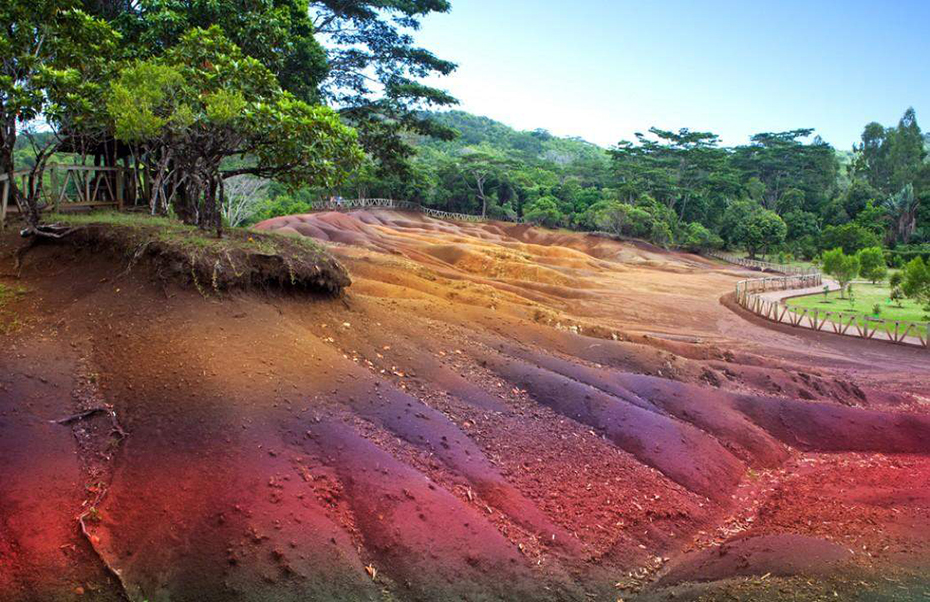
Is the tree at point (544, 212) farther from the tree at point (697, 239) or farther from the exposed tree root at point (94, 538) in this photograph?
the exposed tree root at point (94, 538)

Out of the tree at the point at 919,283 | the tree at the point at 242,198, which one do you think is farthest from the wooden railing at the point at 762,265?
the tree at the point at 242,198

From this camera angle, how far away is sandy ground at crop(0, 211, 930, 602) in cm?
758

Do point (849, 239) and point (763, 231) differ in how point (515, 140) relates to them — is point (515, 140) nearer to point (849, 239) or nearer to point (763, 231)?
point (763, 231)

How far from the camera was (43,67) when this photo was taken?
1200 cm

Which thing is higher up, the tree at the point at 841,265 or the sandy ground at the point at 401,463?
the tree at the point at 841,265

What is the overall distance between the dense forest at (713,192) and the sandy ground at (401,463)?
4293 centimetres

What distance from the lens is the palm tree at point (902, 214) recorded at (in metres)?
62.0

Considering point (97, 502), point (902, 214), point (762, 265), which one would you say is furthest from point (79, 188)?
point (902, 214)

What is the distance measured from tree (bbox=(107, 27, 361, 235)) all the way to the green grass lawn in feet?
90.6

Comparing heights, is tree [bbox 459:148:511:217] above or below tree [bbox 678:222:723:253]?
above

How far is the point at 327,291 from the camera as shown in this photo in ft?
45.7

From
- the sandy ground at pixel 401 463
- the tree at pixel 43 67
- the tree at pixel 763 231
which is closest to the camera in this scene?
the sandy ground at pixel 401 463

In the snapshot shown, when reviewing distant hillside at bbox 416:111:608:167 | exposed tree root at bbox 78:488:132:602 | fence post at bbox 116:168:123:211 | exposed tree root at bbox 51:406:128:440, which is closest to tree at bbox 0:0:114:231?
fence post at bbox 116:168:123:211

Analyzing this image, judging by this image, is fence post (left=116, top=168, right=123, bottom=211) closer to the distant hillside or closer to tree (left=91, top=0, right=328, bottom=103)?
tree (left=91, top=0, right=328, bottom=103)
